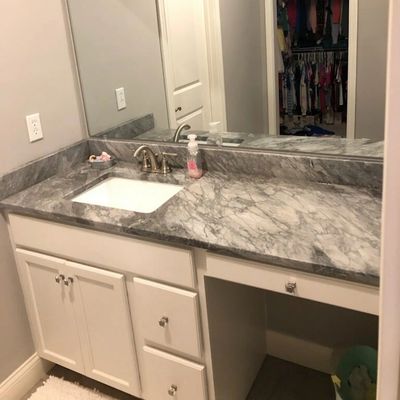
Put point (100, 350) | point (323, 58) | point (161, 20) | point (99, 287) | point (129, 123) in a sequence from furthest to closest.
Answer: point (129, 123), point (161, 20), point (100, 350), point (99, 287), point (323, 58)

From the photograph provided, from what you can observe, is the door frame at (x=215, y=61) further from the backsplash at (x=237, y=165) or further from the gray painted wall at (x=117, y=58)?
the gray painted wall at (x=117, y=58)

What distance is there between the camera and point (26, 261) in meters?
1.93

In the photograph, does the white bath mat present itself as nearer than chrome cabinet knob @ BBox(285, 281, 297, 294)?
No

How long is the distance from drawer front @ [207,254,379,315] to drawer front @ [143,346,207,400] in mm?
386

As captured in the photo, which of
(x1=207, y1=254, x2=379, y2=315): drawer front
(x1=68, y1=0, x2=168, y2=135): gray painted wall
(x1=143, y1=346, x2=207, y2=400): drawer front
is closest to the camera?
(x1=207, y1=254, x2=379, y2=315): drawer front

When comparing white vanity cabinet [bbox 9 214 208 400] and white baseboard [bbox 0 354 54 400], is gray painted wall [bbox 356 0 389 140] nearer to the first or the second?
white vanity cabinet [bbox 9 214 208 400]

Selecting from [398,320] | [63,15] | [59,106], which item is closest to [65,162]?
[59,106]

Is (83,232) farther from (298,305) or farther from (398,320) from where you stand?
(398,320)

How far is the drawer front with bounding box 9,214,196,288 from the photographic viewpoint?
5.06ft

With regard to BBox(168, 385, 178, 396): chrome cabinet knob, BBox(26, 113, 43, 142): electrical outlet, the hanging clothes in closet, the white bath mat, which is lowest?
the white bath mat

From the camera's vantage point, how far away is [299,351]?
2129 mm

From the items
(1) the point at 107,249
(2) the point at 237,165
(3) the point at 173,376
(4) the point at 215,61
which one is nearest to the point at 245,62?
(4) the point at 215,61

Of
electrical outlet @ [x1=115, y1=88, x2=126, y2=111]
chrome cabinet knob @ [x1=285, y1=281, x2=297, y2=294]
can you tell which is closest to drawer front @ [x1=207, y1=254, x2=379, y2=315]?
chrome cabinet knob @ [x1=285, y1=281, x2=297, y2=294]

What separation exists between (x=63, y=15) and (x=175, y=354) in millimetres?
1449
